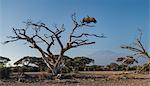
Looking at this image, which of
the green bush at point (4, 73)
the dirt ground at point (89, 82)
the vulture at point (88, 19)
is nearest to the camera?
the dirt ground at point (89, 82)

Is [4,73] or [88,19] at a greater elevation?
[88,19]

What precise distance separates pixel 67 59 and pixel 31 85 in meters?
11.8

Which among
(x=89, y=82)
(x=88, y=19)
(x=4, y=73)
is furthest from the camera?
(x=88, y=19)

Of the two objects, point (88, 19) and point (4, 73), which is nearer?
point (4, 73)

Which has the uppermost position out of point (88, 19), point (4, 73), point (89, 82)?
point (88, 19)

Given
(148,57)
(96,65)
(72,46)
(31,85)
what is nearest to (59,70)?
(72,46)

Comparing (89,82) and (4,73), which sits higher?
(4,73)

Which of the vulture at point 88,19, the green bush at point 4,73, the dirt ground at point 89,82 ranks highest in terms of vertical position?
the vulture at point 88,19

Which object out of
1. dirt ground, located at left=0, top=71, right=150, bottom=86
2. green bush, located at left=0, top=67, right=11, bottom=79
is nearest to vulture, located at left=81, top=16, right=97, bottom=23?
dirt ground, located at left=0, top=71, right=150, bottom=86

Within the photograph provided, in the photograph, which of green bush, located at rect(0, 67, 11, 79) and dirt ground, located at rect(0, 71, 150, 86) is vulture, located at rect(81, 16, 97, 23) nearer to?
dirt ground, located at rect(0, 71, 150, 86)

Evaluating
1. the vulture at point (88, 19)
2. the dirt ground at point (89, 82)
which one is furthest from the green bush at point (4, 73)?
the vulture at point (88, 19)

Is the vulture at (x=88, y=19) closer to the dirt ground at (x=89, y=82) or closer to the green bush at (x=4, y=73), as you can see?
the dirt ground at (x=89, y=82)

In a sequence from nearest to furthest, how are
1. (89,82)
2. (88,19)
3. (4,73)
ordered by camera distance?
(89,82), (4,73), (88,19)

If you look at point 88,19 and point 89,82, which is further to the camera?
point 88,19
